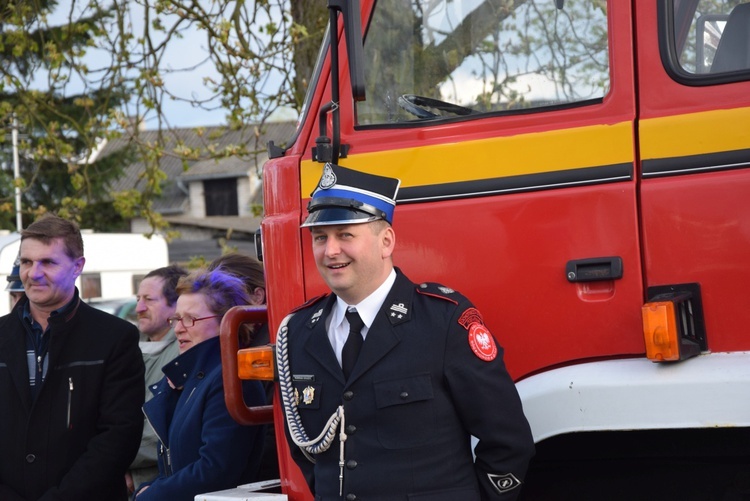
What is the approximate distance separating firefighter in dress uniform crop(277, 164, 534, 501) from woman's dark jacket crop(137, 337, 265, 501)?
0.79 m

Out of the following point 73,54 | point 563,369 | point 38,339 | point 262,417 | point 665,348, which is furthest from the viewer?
point 73,54

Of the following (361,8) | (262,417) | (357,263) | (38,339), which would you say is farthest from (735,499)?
(38,339)

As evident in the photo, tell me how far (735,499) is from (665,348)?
24.4 inches

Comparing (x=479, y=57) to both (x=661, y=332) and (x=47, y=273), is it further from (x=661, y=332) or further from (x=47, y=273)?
(x=47, y=273)

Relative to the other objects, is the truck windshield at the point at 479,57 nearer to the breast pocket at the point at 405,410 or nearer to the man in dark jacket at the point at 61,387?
the breast pocket at the point at 405,410

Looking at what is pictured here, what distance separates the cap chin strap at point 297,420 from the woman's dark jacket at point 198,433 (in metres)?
0.69

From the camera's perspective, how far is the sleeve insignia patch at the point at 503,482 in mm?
2764

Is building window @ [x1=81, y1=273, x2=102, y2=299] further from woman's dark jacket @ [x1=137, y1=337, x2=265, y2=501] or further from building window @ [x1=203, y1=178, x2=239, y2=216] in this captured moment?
building window @ [x1=203, y1=178, x2=239, y2=216]

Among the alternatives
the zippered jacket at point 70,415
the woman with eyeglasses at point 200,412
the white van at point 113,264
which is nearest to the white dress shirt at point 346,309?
the woman with eyeglasses at point 200,412

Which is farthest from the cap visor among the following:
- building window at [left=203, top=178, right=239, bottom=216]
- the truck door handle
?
building window at [left=203, top=178, right=239, bottom=216]

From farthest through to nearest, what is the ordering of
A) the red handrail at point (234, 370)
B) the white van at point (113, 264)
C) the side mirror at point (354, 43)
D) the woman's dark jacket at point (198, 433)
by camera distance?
the white van at point (113, 264) → the woman's dark jacket at point (198, 433) → the red handrail at point (234, 370) → the side mirror at point (354, 43)

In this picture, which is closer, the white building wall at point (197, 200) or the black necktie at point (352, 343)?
the black necktie at point (352, 343)

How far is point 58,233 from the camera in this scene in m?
4.30

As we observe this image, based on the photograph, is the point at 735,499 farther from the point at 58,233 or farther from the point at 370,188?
the point at 58,233
